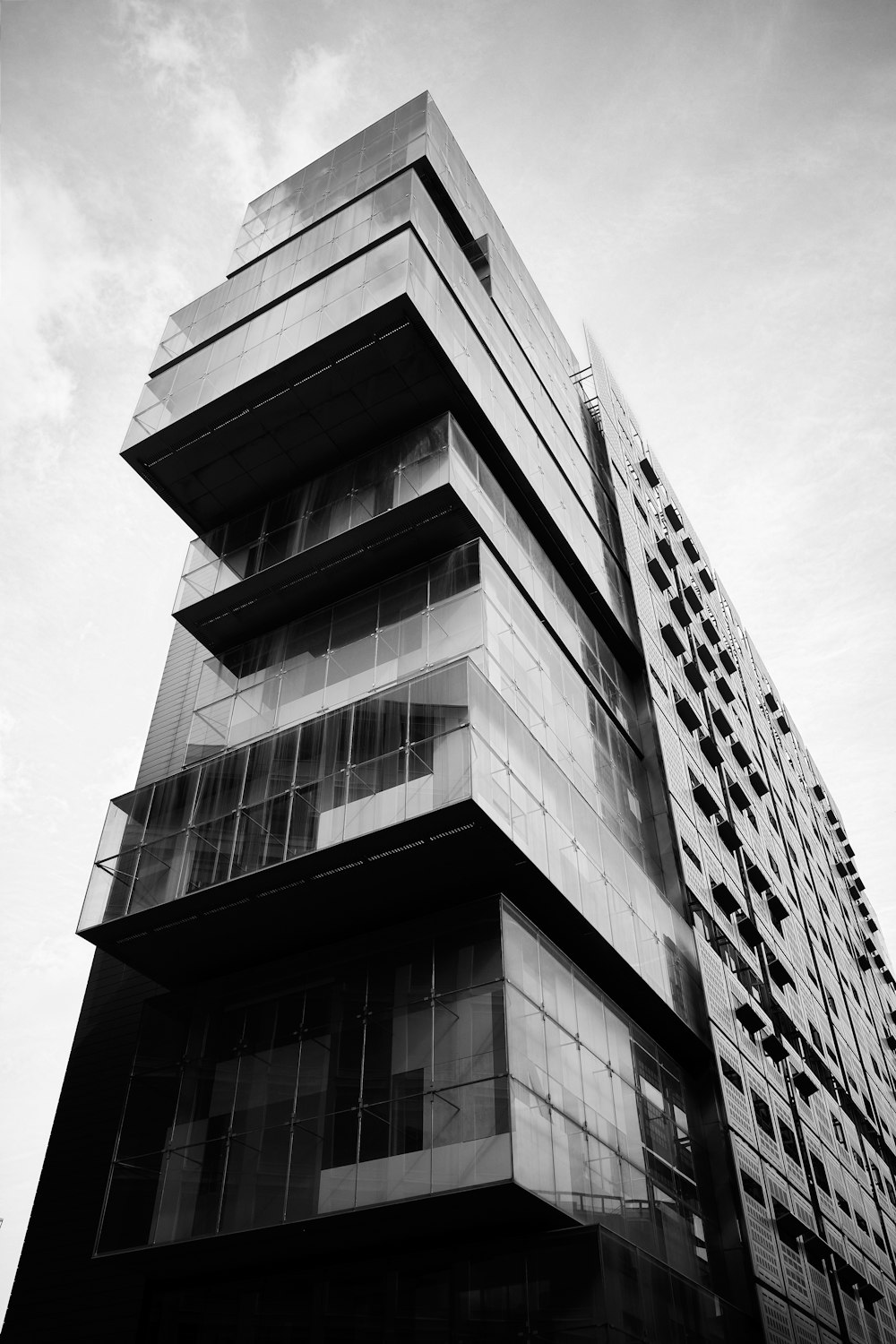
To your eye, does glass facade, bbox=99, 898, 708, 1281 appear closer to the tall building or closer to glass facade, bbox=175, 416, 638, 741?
the tall building

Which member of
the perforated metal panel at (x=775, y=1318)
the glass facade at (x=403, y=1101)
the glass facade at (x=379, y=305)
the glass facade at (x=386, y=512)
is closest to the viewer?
the glass facade at (x=403, y=1101)

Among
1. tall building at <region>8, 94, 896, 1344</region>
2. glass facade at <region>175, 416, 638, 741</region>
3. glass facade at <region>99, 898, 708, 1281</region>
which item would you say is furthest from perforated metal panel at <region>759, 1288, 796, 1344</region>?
glass facade at <region>175, 416, 638, 741</region>

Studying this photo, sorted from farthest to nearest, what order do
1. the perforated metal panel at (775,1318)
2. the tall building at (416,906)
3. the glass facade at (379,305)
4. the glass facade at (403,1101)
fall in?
the glass facade at (379,305) → the perforated metal panel at (775,1318) → the tall building at (416,906) → the glass facade at (403,1101)

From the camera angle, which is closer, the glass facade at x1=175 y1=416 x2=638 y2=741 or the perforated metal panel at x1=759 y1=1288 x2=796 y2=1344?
the perforated metal panel at x1=759 y1=1288 x2=796 y2=1344

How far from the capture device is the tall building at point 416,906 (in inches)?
664

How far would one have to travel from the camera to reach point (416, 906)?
1939cm

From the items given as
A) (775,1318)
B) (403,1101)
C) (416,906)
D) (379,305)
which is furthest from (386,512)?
(775,1318)

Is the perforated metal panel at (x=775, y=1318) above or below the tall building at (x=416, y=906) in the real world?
below

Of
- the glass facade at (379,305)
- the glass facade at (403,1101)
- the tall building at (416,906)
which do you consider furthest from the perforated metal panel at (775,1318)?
the glass facade at (379,305)

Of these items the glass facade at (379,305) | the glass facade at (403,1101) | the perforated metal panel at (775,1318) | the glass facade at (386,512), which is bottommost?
the perforated metal panel at (775,1318)

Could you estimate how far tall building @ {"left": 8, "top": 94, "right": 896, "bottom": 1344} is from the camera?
16.9 meters

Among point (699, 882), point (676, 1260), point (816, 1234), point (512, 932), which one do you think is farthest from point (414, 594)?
point (816, 1234)

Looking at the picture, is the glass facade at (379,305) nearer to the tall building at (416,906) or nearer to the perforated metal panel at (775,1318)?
the tall building at (416,906)

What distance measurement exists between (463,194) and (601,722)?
16353mm
